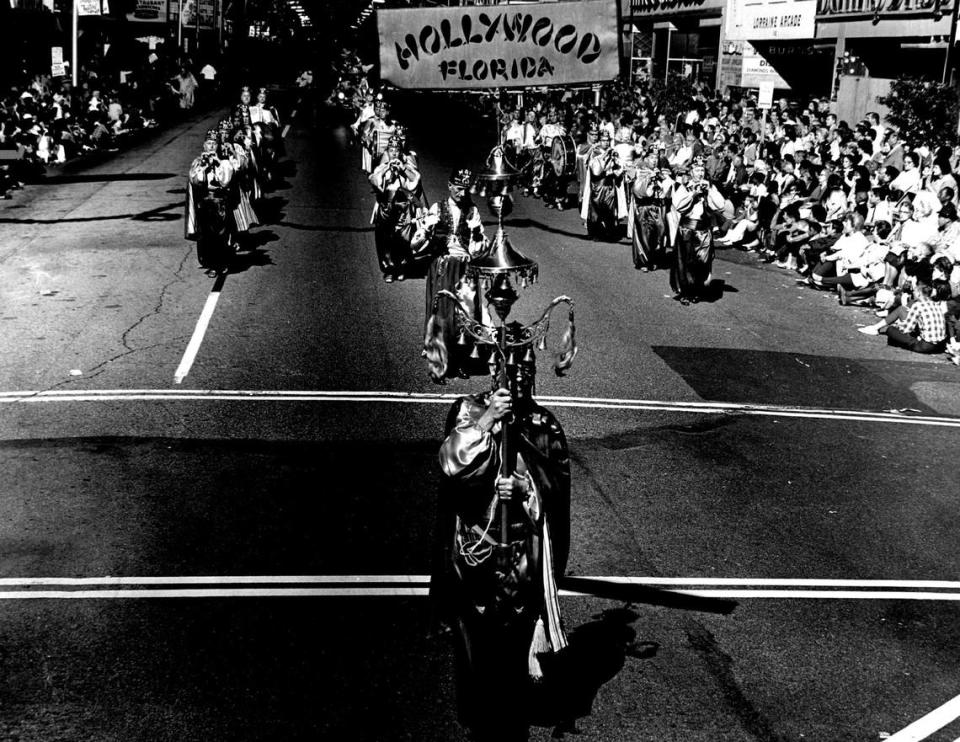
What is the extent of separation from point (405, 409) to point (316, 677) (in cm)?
529

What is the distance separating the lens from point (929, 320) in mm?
14773

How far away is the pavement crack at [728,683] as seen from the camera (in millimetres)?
6164

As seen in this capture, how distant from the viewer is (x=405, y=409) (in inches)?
460

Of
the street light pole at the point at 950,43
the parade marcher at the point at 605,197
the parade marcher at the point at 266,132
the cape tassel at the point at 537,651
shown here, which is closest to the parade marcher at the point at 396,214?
the parade marcher at the point at 605,197

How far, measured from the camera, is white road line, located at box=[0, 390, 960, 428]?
A: 1195 cm

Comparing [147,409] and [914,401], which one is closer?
[147,409]

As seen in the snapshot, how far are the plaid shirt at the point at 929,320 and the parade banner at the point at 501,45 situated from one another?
4923 millimetres

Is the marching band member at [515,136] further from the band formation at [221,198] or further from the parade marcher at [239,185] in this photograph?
the parade marcher at [239,185]

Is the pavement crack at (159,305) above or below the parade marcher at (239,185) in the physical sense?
below

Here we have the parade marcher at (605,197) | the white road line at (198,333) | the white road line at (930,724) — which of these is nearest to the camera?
the white road line at (930,724)

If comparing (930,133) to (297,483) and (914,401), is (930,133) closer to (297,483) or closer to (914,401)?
(914,401)

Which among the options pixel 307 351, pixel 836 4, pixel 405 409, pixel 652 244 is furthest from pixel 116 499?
pixel 836 4

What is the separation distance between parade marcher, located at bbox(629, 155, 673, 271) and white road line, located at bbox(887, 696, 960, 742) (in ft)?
42.6

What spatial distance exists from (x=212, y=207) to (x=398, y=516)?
1045 cm
